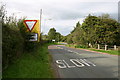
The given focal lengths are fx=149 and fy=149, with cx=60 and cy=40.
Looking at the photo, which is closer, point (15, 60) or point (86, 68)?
point (15, 60)

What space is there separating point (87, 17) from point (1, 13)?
34.9 metres

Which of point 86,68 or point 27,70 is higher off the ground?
point 27,70

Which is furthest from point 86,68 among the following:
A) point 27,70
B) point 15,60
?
point 15,60

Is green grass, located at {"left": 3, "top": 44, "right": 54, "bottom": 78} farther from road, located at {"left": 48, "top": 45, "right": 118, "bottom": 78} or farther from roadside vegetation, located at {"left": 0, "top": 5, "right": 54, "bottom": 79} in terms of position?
road, located at {"left": 48, "top": 45, "right": 118, "bottom": 78}

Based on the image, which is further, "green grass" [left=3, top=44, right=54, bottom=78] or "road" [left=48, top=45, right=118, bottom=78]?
"road" [left=48, top=45, right=118, bottom=78]

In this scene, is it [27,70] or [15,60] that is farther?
[15,60]

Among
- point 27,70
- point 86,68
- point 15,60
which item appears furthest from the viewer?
point 86,68

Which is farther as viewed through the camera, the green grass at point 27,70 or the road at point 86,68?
the road at point 86,68

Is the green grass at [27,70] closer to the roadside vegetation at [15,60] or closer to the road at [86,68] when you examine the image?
the roadside vegetation at [15,60]

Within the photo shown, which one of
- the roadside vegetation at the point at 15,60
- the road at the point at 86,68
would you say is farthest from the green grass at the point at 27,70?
the road at the point at 86,68

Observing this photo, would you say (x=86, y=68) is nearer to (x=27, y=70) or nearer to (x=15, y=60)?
(x=27, y=70)

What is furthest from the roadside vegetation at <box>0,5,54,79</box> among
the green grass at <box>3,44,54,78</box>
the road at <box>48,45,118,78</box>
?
the road at <box>48,45,118,78</box>

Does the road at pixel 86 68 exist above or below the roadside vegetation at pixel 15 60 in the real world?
below

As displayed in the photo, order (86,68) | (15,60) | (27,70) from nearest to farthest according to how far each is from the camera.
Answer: (27,70)
(15,60)
(86,68)
